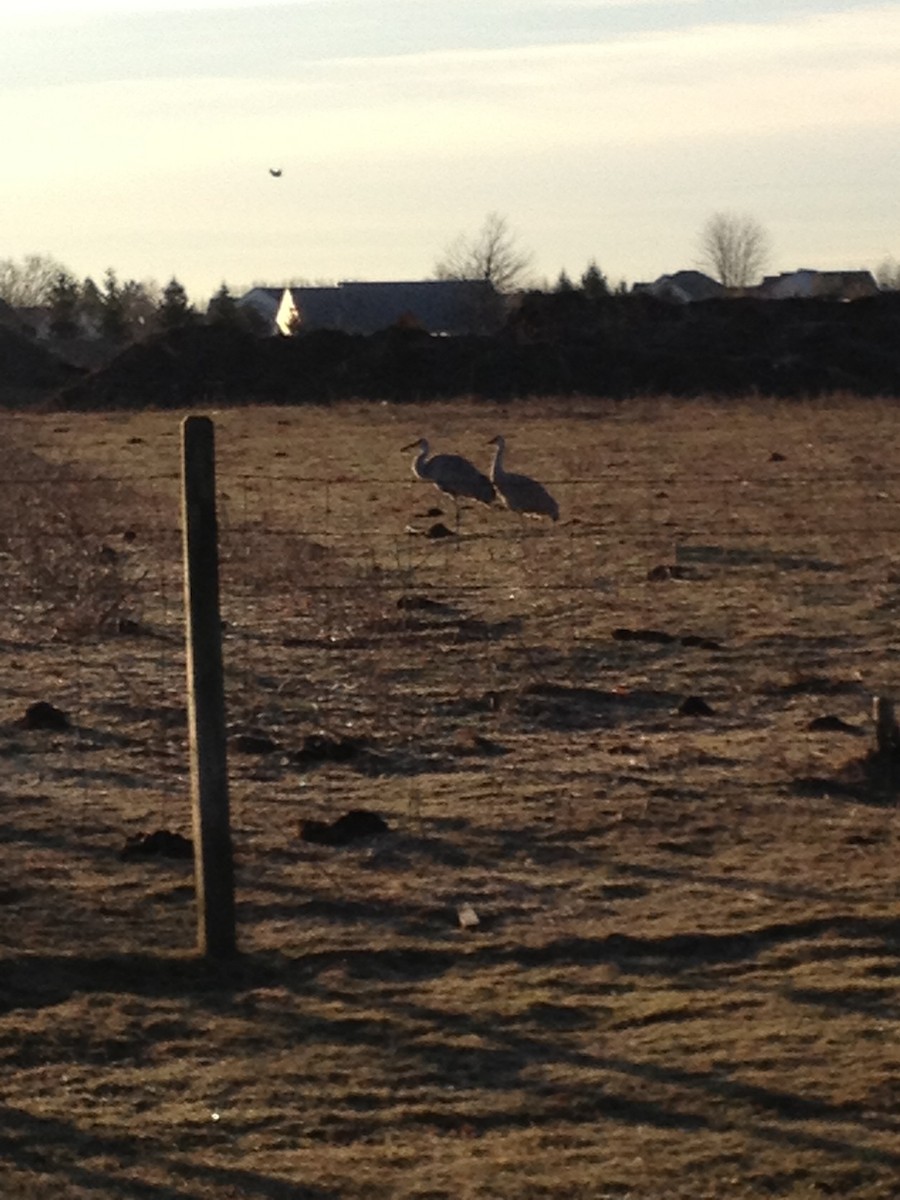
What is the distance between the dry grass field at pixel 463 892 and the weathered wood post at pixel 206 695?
0.20 metres

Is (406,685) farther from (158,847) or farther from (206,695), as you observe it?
(206,695)

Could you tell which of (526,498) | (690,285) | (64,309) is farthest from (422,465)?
(690,285)

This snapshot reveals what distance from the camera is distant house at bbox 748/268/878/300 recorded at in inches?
4038

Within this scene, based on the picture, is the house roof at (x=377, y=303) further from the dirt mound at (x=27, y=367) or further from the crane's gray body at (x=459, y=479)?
the crane's gray body at (x=459, y=479)

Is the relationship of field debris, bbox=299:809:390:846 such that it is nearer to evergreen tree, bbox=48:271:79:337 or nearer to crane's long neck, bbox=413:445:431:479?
crane's long neck, bbox=413:445:431:479

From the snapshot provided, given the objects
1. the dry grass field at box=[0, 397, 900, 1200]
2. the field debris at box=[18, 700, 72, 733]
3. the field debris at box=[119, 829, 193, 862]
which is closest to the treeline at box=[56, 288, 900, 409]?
the dry grass field at box=[0, 397, 900, 1200]

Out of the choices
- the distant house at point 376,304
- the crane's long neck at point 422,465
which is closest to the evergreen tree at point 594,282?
the distant house at point 376,304

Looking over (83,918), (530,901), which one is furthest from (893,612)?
(83,918)

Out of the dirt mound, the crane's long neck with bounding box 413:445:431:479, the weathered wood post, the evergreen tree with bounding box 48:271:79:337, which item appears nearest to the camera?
the weathered wood post

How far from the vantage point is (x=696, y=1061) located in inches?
A: 211

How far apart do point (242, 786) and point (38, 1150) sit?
3594 mm

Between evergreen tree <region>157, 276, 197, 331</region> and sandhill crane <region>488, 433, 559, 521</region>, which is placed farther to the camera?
evergreen tree <region>157, 276, 197, 331</region>

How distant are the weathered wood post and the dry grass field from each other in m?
0.20

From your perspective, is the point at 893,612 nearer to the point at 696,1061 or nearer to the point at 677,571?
the point at 677,571
